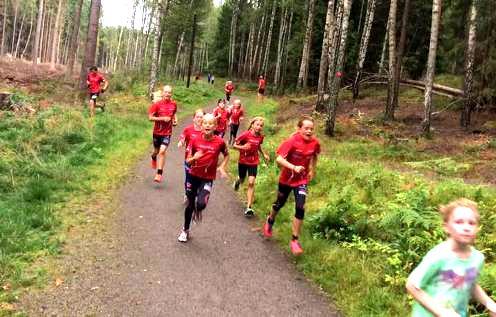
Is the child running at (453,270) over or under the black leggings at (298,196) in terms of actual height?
over

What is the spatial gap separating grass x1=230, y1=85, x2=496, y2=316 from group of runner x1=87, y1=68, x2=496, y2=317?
2.01ft

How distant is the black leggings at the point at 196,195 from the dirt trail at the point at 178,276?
53 centimetres

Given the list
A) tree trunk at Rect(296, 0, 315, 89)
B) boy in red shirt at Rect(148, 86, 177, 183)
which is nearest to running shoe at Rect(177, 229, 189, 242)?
boy in red shirt at Rect(148, 86, 177, 183)

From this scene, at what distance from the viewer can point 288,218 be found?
32.4 feet

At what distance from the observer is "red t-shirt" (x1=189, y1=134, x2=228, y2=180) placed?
8352mm

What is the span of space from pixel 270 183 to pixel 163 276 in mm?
5527

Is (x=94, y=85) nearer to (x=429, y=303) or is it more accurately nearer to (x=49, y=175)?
(x=49, y=175)

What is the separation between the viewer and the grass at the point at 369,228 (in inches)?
269

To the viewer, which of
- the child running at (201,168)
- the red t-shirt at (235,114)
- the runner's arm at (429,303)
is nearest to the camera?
the runner's arm at (429,303)

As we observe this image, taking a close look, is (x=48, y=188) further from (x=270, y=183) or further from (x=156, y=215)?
(x=270, y=183)

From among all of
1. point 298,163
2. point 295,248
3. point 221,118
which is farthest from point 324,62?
point 295,248

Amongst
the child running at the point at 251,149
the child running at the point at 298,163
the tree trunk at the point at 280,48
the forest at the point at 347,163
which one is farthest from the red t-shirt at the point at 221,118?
the tree trunk at the point at 280,48

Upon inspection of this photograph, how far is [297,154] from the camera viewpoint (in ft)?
27.2

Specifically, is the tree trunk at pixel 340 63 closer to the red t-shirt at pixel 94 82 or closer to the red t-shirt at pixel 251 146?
the red t-shirt at pixel 251 146
